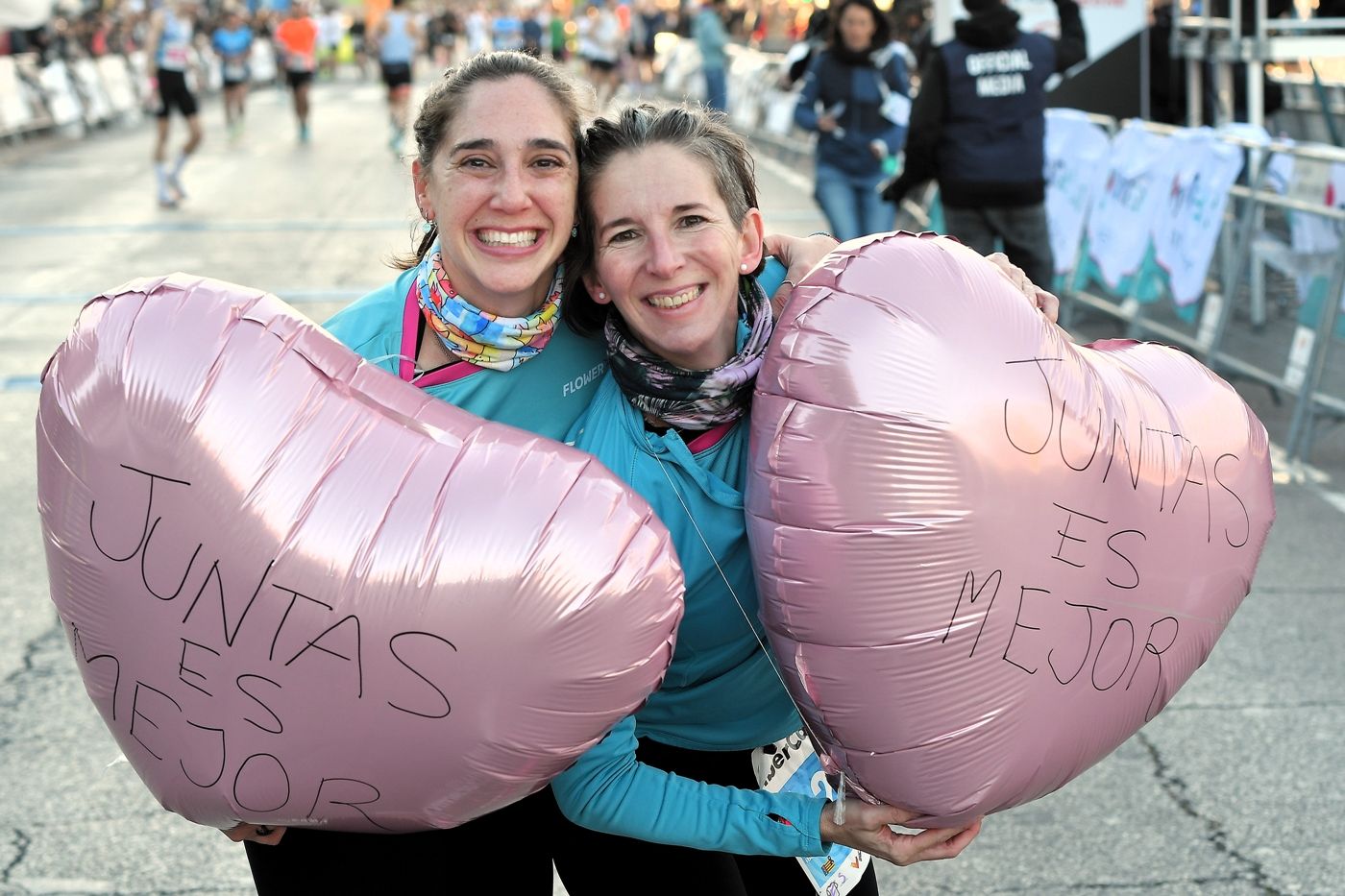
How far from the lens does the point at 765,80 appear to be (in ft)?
63.0

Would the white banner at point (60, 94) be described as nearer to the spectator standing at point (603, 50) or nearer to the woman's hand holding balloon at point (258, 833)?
the spectator standing at point (603, 50)

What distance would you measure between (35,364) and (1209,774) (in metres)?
6.26

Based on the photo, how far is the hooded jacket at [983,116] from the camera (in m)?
6.38

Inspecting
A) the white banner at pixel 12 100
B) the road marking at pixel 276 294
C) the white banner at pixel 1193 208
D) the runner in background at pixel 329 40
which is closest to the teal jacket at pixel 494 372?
the white banner at pixel 1193 208

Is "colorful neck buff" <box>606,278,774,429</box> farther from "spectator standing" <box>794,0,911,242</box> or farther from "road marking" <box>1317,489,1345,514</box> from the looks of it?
"spectator standing" <box>794,0,911,242</box>

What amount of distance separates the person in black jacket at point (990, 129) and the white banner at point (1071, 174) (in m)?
1.08

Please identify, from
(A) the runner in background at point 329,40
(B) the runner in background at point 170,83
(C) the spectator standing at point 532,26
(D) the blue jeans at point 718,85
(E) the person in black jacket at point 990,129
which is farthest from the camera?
(A) the runner in background at point 329,40

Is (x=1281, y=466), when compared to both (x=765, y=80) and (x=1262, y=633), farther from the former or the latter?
(x=765, y=80)

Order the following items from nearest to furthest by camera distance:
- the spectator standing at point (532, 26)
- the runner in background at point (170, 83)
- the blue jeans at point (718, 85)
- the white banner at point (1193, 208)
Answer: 1. the white banner at point (1193, 208)
2. the runner in background at point (170, 83)
3. the blue jeans at point (718, 85)
4. the spectator standing at point (532, 26)

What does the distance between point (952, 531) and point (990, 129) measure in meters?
4.97

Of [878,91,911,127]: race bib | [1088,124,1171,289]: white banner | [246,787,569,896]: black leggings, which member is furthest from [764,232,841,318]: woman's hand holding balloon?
[878,91,911,127]: race bib

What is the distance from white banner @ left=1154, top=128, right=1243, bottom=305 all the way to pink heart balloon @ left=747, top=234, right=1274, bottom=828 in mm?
4997

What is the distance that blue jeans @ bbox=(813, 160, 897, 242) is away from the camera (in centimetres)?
799

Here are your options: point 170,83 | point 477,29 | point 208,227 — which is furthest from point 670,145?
point 477,29
